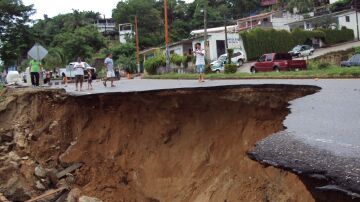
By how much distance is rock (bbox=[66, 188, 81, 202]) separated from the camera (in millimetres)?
12594

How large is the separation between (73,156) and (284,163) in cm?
1113

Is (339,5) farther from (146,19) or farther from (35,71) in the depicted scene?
(35,71)

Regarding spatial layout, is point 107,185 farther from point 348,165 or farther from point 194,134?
point 348,165

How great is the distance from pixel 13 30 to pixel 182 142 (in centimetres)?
3679

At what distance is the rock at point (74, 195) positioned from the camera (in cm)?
1259

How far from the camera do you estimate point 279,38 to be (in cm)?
5384

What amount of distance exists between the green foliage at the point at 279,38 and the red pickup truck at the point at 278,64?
1722cm

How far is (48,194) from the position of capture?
44.4 feet

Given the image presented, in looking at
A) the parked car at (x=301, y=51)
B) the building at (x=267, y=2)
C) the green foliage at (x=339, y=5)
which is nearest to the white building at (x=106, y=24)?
the building at (x=267, y=2)

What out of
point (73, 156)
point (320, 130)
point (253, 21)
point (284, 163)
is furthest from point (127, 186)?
point (253, 21)

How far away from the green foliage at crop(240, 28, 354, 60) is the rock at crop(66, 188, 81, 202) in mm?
40643

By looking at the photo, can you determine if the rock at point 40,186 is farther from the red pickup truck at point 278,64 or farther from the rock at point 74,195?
the red pickup truck at point 278,64

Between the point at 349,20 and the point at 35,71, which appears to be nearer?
the point at 35,71

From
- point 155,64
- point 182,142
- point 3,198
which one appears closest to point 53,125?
point 3,198
